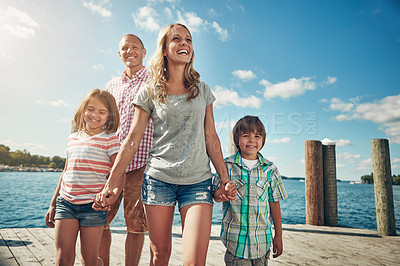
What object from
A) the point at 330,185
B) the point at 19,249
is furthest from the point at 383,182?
the point at 19,249

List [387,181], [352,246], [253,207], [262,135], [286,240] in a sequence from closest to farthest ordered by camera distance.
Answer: [253,207]
[262,135]
[352,246]
[286,240]
[387,181]

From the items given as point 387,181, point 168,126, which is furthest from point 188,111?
point 387,181

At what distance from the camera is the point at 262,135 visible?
8.21 feet

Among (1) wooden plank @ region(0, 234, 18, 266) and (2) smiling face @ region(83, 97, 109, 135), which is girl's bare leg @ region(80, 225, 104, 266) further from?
(1) wooden plank @ region(0, 234, 18, 266)

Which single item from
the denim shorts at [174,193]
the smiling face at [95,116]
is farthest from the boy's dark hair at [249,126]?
the smiling face at [95,116]

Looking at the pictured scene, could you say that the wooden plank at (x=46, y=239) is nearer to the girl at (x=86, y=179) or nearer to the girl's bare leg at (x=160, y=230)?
the girl at (x=86, y=179)

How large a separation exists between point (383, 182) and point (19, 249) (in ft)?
21.9

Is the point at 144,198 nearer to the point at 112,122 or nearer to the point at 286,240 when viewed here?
the point at 112,122

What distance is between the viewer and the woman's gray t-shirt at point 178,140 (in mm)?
1831

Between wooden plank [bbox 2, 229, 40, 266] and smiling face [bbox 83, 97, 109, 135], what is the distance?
7.18 feet

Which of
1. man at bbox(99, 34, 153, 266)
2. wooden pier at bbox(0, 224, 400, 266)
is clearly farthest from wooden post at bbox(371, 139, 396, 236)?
man at bbox(99, 34, 153, 266)

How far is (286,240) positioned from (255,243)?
2.91 m

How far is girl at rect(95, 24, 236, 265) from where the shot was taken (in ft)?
5.86

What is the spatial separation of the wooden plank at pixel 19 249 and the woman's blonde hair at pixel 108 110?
216 cm
